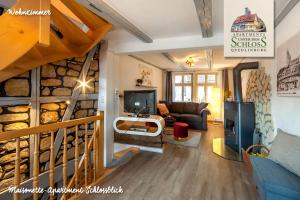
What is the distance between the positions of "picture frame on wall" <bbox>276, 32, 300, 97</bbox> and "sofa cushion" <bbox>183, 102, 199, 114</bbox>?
4.21 metres

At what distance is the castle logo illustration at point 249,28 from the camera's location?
161 cm

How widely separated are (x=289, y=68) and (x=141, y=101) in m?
2.30

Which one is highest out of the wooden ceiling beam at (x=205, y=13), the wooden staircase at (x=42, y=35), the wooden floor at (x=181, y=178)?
the wooden ceiling beam at (x=205, y=13)

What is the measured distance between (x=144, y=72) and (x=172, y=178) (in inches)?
155

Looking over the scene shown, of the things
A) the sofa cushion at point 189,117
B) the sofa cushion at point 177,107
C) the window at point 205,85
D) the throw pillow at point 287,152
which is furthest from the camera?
the window at point 205,85

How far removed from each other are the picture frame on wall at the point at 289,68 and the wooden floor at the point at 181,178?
1.43 metres

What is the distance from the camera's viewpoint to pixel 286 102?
7.56ft

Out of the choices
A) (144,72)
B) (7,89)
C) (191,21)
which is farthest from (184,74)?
(7,89)

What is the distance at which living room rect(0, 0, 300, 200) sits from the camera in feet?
5.35

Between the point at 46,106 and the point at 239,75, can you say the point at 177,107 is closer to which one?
the point at 239,75

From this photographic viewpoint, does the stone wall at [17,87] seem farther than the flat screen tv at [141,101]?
No

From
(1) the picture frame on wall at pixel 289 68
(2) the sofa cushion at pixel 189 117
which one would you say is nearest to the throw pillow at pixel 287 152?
(1) the picture frame on wall at pixel 289 68

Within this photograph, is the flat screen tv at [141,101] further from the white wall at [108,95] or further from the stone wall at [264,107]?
the stone wall at [264,107]

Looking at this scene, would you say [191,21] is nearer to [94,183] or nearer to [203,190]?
[203,190]
